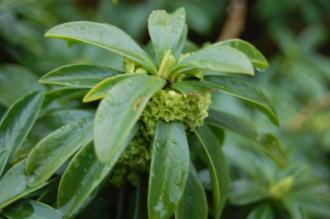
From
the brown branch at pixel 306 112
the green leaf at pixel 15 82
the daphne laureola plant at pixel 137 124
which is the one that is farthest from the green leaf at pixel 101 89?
the brown branch at pixel 306 112

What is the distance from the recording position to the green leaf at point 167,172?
770 mm

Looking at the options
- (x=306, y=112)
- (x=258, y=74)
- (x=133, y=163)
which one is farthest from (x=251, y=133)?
(x=258, y=74)

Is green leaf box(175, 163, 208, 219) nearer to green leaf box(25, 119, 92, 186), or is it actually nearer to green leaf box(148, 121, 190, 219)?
green leaf box(148, 121, 190, 219)

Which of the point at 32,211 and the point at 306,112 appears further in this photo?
the point at 306,112

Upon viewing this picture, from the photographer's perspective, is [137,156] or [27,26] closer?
[137,156]

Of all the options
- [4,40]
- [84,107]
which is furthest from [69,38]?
[4,40]

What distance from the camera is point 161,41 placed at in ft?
2.82

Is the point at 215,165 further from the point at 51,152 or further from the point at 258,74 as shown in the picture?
the point at 258,74

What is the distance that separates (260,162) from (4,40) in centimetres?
67

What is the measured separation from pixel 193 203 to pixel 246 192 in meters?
0.27

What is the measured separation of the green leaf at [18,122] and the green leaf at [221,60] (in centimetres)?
28

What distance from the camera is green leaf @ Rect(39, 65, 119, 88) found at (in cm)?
83

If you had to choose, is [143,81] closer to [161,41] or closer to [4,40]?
[161,41]

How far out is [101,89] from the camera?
757 millimetres
